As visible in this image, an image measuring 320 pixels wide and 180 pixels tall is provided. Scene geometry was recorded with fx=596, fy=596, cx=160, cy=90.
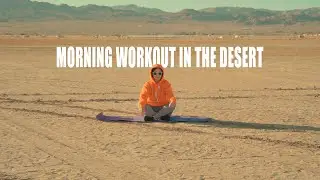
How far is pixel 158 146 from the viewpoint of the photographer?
9.17 metres

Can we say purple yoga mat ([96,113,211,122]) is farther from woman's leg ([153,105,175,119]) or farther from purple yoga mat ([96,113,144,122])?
woman's leg ([153,105,175,119])

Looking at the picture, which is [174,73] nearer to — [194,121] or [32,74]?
[32,74]

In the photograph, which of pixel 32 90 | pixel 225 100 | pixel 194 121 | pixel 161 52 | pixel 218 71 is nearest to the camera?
pixel 194 121

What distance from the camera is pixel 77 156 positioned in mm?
8453

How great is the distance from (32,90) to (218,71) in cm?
995

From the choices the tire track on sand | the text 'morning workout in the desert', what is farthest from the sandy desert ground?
the text 'morning workout in the desert'

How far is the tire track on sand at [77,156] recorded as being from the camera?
7.59 m

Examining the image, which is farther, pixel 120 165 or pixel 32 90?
pixel 32 90

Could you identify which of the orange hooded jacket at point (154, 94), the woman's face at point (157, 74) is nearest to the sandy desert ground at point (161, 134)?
the orange hooded jacket at point (154, 94)

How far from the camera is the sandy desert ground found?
7.74 m

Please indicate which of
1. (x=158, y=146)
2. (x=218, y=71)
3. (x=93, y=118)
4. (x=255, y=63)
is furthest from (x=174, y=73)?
(x=158, y=146)

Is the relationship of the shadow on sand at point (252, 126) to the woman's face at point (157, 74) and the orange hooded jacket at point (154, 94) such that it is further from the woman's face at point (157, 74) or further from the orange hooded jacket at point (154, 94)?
the woman's face at point (157, 74)

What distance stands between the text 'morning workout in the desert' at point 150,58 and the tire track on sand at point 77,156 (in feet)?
55.4

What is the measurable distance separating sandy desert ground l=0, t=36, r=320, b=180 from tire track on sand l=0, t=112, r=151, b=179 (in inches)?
0.5
